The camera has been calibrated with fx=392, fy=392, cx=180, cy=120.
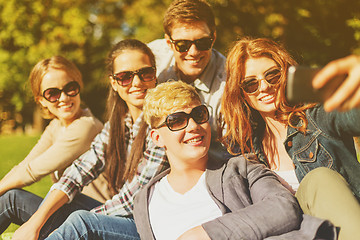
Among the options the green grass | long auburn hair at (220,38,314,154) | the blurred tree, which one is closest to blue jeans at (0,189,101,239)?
long auburn hair at (220,38,314,154)

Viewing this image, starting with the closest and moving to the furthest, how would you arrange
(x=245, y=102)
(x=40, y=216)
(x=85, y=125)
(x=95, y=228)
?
1. (x=95, y=228)
2. (x=40, y=216)
3. (x=245, y=102)
4. (x=85, y=125)

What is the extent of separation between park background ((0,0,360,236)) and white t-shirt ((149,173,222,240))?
753cm

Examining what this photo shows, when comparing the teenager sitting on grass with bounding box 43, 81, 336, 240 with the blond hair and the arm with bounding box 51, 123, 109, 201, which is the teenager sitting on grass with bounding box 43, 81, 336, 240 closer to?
the blond hair

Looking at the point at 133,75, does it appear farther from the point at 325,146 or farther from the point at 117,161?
the point at 325,146

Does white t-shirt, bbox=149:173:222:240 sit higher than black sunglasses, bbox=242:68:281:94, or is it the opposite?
black sunglasses, bbox=242:68:281:94

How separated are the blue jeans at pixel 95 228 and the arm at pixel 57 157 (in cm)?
104

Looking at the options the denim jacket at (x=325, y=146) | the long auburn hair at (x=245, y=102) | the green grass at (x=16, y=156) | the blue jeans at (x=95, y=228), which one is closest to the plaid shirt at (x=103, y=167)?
the blue jeans at (x=95, y=228)

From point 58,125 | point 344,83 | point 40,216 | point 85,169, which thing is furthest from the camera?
point 58,125

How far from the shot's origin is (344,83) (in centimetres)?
152

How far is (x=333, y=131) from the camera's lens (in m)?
2.75

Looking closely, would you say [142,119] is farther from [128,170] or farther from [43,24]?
[43,24]

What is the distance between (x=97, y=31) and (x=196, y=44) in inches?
724

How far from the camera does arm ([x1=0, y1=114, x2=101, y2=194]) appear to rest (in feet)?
12.5

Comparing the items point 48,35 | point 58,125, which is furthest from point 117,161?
point 48,35
